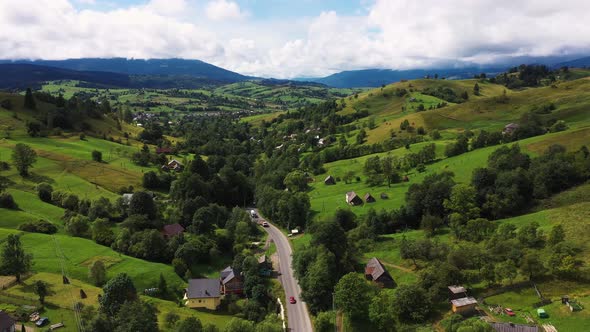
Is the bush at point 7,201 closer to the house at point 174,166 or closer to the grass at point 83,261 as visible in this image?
the grass at point 83,261

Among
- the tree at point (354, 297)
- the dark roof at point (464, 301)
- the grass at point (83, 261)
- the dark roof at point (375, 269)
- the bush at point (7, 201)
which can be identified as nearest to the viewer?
the dark roof at point (464, 301)

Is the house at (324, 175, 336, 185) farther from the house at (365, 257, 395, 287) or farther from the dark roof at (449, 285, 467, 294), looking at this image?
the dark roof at (449, 285, 467, 294)

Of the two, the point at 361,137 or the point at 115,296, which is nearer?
the point at 115,296

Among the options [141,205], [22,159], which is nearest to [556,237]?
[141,205]

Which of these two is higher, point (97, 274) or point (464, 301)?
point (464, 301)

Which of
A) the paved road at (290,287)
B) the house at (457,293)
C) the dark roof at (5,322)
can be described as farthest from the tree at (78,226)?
the house at (457,293)

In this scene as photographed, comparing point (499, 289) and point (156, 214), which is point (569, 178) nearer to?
point (499, 289)

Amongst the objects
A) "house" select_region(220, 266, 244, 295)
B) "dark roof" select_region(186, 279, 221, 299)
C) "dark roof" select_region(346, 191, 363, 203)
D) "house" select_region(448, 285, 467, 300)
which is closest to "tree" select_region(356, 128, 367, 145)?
"dark roof" select_region(346, 191, 363, 203)

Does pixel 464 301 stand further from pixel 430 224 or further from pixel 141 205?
pixel 141 205
